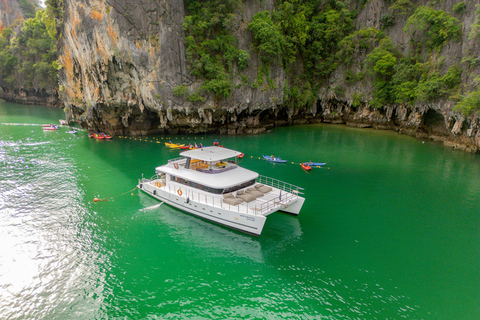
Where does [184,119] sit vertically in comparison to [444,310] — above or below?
above

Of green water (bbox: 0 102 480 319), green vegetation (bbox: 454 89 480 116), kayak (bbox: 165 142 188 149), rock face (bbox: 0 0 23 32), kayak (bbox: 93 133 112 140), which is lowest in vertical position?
green water (bbox: 0 102 480 319)

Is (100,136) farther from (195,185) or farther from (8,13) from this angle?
(8,13)

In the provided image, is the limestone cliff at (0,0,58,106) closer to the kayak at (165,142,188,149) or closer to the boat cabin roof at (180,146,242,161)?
the kayak at (165,142,188,149)

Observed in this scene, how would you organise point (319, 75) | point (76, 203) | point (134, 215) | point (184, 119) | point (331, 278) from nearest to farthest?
point (331, 278), point (134, 215), point (76, 203), point (184, 119), point (319, 75)

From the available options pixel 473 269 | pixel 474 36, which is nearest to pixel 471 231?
pixel 473 269

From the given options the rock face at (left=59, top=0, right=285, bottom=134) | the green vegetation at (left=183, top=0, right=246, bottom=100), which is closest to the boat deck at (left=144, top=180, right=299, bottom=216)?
the rock face at (left=59, top=0, right=285, bottom=134)

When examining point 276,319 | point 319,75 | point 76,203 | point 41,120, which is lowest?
point 276,319

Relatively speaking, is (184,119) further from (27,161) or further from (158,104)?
(27,161)
